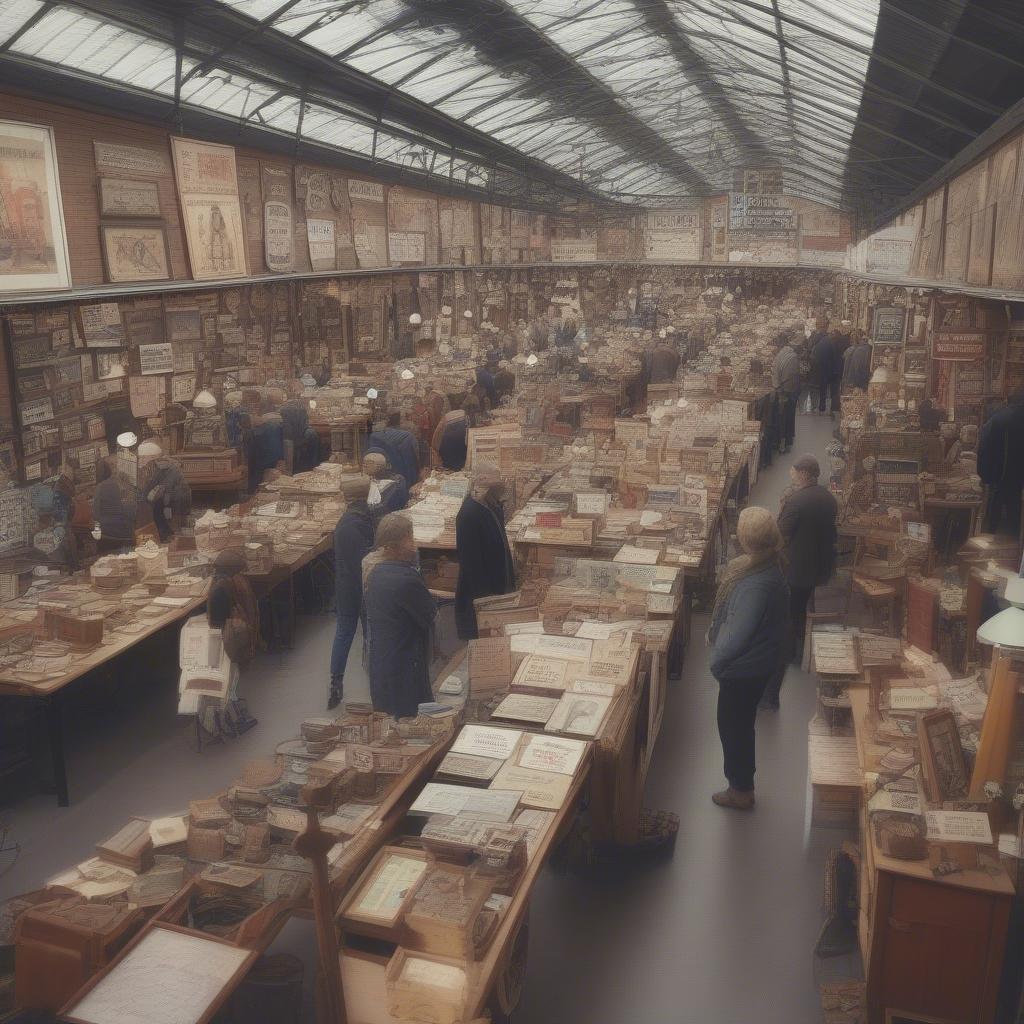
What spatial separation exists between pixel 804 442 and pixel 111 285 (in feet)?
42.3

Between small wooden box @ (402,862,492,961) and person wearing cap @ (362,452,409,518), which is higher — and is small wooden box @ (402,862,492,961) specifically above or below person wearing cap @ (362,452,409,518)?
below

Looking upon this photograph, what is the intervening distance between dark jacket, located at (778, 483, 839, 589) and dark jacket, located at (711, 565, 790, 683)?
2352mm

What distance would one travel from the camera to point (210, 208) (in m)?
13.4

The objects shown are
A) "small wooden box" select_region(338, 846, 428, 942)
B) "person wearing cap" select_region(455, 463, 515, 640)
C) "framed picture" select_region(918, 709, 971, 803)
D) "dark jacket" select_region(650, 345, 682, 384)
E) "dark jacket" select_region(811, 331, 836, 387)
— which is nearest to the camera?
"small wooden box" select_region(338, 846, 428, 942)

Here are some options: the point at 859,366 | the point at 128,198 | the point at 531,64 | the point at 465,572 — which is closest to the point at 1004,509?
the point at 465,572

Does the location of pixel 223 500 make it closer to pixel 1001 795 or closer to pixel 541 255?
pixel 1001 795

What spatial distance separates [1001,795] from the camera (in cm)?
429

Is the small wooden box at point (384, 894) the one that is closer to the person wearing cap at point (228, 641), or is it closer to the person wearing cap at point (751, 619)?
the person wearing cap at point (751, 619)

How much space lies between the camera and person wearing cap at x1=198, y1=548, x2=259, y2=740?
22.8ft

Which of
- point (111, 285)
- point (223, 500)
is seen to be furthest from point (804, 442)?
point (111, 285)

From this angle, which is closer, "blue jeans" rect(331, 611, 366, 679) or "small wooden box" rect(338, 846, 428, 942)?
"small wooden box" rect(338, 846, 428, 942)

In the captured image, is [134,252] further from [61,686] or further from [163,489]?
[61,686]

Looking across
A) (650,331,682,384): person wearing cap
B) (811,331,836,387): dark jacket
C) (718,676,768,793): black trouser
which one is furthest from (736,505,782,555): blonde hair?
(811,331,836,387): dark jacket

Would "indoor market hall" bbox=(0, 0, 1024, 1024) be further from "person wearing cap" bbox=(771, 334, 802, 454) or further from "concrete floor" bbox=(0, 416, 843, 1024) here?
"person wearing cap" bbox=(771, 334, 802, 454)
